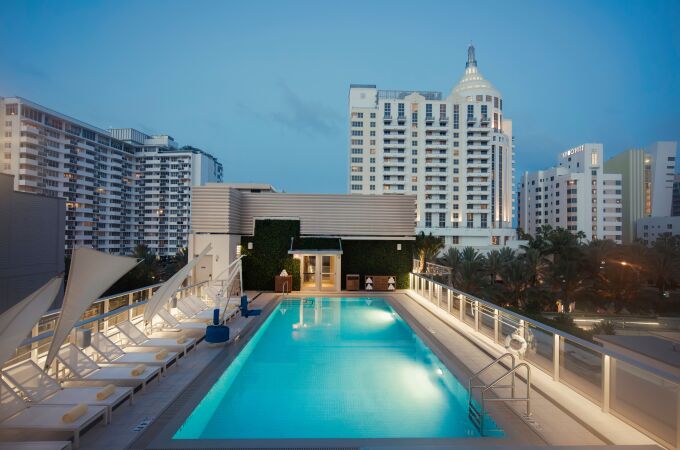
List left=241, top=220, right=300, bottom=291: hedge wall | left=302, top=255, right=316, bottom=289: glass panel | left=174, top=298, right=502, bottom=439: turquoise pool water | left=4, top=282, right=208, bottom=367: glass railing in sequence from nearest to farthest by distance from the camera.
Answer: left=174, top=298, right=502, bottom=439: turquoise pool water < left=4, top=282, right=208, bottom=367: glass railing < left=241, top=220, right=300, bottom=291: hedge wall < left=302, top=255, right=316, bottom=289: glass panel

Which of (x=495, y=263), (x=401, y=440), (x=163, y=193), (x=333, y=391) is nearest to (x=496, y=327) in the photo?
(x=333, y=391)

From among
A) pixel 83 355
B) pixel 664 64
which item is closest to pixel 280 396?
pixel 83 355

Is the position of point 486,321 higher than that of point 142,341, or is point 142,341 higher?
point 486,321

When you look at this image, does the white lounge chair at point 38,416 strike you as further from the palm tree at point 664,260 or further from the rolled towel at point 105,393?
the palm tree at point 664,260

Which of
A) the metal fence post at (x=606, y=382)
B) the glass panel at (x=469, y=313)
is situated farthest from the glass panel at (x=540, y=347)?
the glass panel at (x=469, y=313)

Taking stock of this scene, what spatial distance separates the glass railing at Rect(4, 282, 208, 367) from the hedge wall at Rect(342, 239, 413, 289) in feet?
26.6

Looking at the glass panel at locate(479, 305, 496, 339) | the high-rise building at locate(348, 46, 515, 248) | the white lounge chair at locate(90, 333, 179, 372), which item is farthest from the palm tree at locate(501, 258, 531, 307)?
the high-rise building at locate(348, 46, 515, 248)

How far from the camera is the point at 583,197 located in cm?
7262

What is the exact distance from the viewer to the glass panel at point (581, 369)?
4859 millimetres

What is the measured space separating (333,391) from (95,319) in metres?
4.27

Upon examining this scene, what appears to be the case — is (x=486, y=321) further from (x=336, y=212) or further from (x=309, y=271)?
(x=309, y=271)

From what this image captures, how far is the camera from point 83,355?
5.77m

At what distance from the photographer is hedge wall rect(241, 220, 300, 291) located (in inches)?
687

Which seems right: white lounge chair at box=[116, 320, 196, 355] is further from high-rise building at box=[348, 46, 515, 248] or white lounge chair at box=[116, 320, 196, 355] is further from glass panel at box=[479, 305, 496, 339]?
high-rise building at box=[348, 46, 515, 248]
